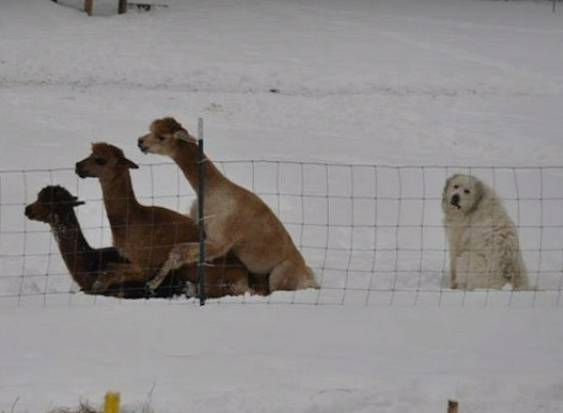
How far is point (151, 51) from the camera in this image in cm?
1862

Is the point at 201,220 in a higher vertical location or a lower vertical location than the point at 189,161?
lower

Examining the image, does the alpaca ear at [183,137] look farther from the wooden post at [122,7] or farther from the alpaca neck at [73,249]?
the wooden post at [122,7]

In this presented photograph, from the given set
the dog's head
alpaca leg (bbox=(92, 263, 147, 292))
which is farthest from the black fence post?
the dog's head

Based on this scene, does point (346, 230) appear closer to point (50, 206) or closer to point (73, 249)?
point (73, 249)

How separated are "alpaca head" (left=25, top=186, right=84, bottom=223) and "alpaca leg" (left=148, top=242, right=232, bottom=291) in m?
0.76

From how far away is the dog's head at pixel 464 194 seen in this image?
9641 mm

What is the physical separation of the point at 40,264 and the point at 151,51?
381 inches

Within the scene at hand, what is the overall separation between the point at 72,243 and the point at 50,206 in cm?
29

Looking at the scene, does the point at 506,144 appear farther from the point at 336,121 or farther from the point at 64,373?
the point at 64,373

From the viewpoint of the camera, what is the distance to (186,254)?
8367 mm

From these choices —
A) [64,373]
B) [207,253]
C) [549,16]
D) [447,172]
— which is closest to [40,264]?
[207,253]

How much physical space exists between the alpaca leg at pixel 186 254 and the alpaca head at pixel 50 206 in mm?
762

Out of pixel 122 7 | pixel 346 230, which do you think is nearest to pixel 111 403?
pixel 346 230

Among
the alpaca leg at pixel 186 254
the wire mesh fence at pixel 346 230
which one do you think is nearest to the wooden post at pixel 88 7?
the wire mesh fence at pixel 346 230
